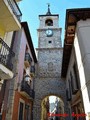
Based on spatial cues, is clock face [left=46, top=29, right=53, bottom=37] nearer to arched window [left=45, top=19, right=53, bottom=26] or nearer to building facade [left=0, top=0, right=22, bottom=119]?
arched window [left=45, top=19, right=53, bottom=26]

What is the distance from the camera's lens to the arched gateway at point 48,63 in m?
15.8

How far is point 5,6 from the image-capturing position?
6219mm

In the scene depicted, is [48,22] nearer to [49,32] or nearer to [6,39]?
[49,32]

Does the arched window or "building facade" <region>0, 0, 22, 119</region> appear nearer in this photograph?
"building facade" <region>0, 0, 22, 119</region>

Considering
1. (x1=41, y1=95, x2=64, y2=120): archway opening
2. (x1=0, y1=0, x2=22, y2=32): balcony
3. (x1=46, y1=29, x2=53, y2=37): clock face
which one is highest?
(x1=46, y1=29, x2=53, y2=37): clock face

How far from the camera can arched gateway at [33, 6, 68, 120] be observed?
623 inches

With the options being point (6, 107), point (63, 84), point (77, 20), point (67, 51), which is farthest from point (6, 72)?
point (63, 84)

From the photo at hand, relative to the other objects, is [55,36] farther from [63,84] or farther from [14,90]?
[14,90]

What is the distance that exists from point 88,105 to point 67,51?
513cm

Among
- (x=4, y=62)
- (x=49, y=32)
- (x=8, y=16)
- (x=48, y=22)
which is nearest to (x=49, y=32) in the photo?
(x=49, y=32)

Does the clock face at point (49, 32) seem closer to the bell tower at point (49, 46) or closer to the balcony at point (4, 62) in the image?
the bell tower at point (49, 46)

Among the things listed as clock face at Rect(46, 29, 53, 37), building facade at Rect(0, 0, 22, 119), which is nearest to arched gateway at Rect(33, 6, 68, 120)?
clock face at Rect(46, 29, 53, 37)

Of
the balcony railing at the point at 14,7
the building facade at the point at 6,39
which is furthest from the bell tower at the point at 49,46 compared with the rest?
the balcony railing at the point at 14,7

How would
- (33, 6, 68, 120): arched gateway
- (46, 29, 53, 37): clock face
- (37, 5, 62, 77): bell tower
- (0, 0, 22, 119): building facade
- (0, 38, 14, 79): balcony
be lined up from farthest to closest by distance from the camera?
(46, 29, 53, 37): clock face
(37, 5, 62, 77): bell tower
(33, 6, 68, 120): arched gateway
(0, 0, 22, 119): building facade
(0, 38, 14, 79): balcony
